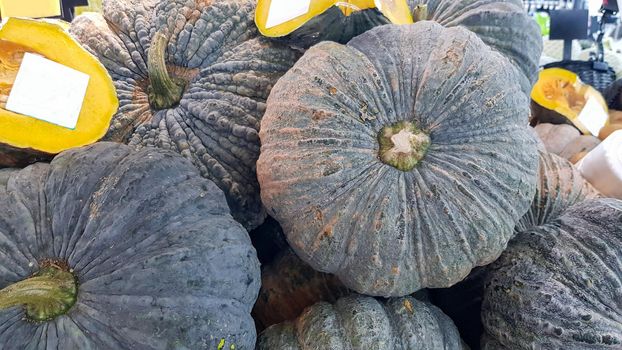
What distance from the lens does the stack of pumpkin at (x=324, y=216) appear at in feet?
2.59

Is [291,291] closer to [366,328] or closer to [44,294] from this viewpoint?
[366,328]

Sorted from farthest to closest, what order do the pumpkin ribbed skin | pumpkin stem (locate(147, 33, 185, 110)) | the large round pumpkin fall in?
the pumpkin ribbed skin
pumpkin stem (locate(147, 33, 185, 110))
the large round pumpkin

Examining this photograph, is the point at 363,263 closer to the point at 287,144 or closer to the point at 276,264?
the point at 287,144

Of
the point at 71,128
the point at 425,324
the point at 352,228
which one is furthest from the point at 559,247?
the point at 71,128

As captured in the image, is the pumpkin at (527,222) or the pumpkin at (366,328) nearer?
the pumpkin at (366,328)

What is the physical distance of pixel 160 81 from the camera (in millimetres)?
1054

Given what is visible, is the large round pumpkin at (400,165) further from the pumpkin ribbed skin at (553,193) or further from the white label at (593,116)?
the white label at (593,116)

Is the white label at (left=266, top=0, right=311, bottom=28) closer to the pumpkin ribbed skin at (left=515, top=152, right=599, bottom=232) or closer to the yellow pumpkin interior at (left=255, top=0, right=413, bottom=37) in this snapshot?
the yellow pumpkin interior at (left=255, top=0, right=413, bottom=37)

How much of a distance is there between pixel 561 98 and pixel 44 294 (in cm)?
211

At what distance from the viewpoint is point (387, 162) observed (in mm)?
906

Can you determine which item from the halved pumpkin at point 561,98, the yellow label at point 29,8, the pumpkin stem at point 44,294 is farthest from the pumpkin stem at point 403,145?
the halved pumpkin at point 561,98

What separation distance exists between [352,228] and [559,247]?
39 cm

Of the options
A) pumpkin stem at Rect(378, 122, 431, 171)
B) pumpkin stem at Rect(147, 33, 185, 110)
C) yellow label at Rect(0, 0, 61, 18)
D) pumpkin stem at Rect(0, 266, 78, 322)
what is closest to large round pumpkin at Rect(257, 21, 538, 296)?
pumpkin stem at Rect(378, 122, 431, 171)

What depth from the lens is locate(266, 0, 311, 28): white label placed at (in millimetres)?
1097
